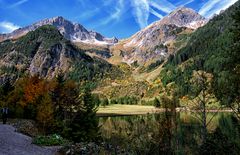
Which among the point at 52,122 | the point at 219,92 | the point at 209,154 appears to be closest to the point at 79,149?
the point at 209,154

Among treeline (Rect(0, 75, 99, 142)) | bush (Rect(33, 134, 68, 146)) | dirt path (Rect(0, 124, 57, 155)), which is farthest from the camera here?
treeline (Rect(0, 75, 99, 142))

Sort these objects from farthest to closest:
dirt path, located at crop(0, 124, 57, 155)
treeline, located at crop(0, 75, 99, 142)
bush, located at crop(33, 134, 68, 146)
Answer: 1. treeline, located at crop(0, 75, 99, 142)
2. bush, located at crop(33, 134, 68, 146)
3. dirt path, located at crop(0, 124, 57, 155)

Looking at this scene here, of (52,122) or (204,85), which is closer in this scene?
(204,85)

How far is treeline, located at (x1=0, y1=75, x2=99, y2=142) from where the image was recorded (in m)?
60.4

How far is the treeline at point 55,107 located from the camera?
198ft

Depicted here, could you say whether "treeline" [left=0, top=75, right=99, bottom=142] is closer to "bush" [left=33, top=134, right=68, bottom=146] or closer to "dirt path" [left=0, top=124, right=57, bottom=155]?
"bush" [left=33, top=134, right=68, bottom=146]

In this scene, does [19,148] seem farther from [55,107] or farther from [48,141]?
[55,107]

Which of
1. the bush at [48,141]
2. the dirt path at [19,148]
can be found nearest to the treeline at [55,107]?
the bush at [48,141]

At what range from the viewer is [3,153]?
2623 cm

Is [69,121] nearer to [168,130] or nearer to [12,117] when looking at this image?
[12,117]

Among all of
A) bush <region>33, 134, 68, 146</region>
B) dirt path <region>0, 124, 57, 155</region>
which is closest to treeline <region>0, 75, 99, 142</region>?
bush <region>33, 134, 68, 146</region>

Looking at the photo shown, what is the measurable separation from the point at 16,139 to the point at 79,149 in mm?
8143

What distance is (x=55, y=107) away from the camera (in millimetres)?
67250

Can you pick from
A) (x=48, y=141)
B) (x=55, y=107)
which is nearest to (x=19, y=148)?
(x=48, y=141)
